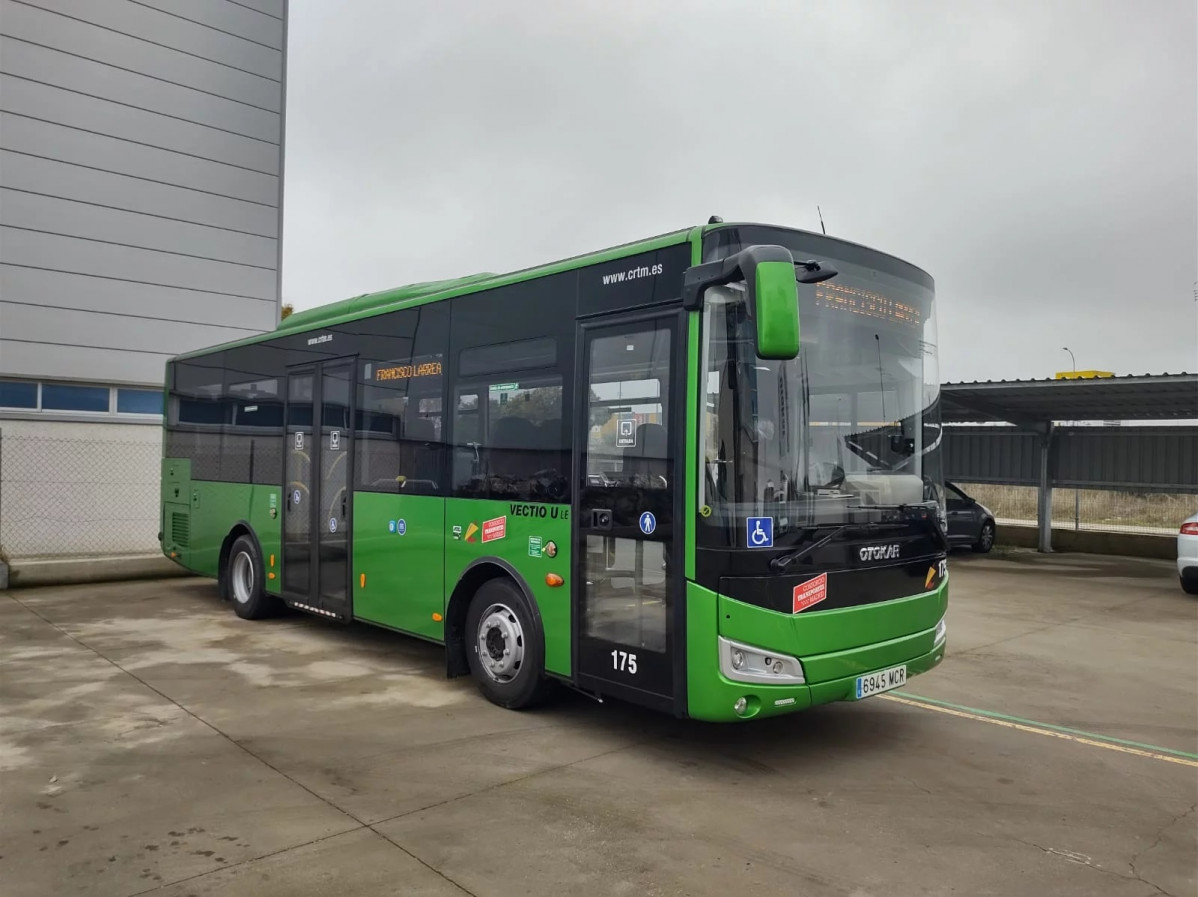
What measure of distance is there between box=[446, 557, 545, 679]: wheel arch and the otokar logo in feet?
7.89

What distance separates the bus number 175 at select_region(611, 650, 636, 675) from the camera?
216 inches

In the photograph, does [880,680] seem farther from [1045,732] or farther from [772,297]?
[772,297]

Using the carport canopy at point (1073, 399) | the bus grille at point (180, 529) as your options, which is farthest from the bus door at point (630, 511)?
the carport canopy at point (1073, 399)

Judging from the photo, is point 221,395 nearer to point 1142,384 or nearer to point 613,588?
point 613,588

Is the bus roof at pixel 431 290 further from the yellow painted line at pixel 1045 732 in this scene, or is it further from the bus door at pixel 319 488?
the yellow painted line at pixel 1045 732

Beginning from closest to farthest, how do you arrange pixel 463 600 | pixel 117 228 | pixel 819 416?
pixel 819 416, pixel 463 600, pixel 117 228

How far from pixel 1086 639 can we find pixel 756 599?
673 centimetres

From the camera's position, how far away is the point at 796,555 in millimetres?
5055

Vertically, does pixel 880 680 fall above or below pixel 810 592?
below

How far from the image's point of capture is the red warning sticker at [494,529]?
257 inches

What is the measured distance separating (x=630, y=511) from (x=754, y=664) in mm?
1171

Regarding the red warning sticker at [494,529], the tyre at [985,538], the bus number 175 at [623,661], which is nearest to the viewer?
the bus number 175 at [623,661]

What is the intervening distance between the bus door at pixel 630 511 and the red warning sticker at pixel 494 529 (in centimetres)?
83

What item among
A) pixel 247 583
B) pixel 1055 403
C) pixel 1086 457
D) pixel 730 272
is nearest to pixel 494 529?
pixel 730 272
